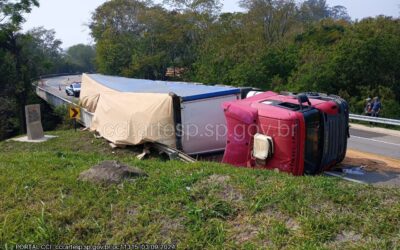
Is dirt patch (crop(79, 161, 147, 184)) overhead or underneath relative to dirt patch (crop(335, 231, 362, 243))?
overhead

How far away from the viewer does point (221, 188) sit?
4.73m

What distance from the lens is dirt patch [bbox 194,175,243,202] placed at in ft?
14.8

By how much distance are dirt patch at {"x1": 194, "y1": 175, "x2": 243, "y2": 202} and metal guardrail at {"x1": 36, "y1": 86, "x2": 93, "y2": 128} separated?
13675 millimetres

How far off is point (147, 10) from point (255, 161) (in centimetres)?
4320

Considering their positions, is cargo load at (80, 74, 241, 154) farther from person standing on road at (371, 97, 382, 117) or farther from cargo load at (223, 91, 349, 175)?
person standing on road at (371, 97, 382, 117)

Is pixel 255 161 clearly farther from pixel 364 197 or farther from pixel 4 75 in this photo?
pixel 4 75

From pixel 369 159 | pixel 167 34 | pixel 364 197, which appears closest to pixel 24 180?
pixel 364 197

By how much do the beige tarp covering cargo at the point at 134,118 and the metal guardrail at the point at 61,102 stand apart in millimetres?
2583

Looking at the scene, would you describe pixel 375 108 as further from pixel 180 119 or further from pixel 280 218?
pixel 280 218

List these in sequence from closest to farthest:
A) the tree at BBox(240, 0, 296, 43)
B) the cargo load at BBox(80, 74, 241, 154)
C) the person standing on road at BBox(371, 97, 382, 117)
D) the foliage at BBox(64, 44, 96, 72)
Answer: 1. the cargo load at BBox(80, 74, 241, 154)
2. the person standing on road at BBox(371, 97, 382, 117)
3. the tree at BBox(240, 0, 296, 43)
4. the foliage at BBox(64, 44, 96, 72)

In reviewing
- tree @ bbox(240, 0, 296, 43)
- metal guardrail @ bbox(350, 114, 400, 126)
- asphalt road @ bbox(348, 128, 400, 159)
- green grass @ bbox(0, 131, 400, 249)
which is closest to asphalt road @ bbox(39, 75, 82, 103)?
tree @ bbox(240, 0, 296, 43)

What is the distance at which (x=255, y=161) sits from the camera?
9531 mm

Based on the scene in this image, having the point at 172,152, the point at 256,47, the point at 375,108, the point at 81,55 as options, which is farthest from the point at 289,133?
the point at 81,55

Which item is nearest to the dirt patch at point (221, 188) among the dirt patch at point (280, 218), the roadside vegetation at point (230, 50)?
the dirt patch at point (280, 218)
